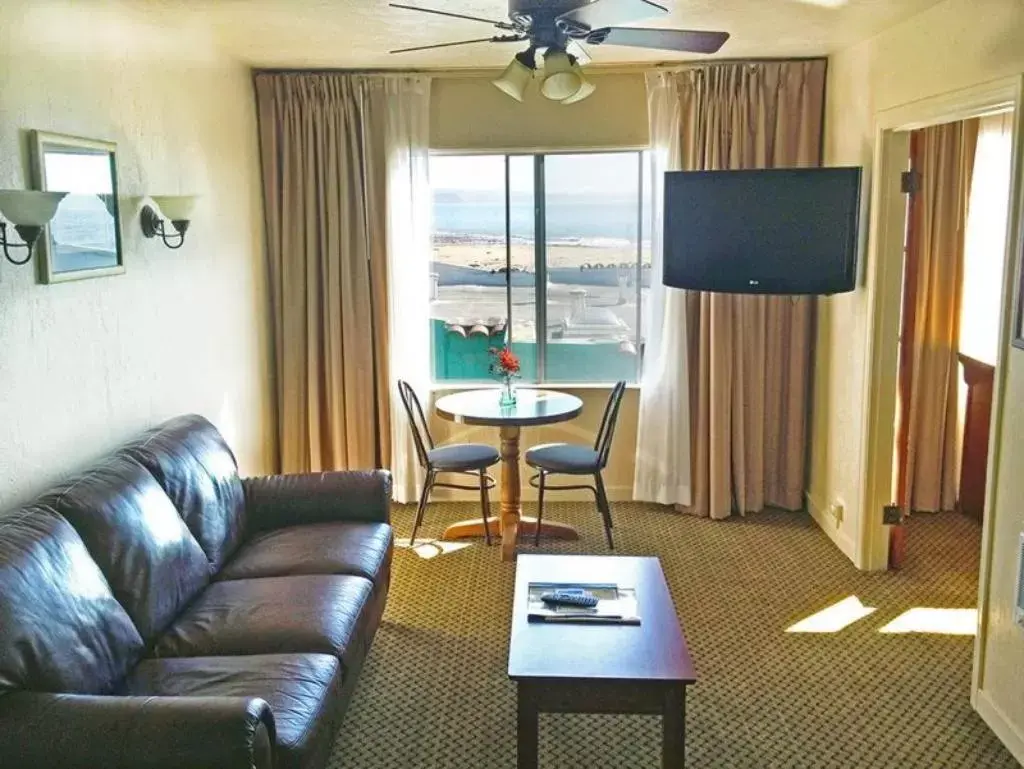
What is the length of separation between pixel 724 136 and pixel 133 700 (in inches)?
159

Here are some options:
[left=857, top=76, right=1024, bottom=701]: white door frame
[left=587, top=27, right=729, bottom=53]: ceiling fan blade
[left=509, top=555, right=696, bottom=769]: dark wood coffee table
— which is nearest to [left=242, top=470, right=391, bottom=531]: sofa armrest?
[left=509, top=555, right=696, bottom=769]: dark wood coffee table

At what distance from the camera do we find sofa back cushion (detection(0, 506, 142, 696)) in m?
2.29

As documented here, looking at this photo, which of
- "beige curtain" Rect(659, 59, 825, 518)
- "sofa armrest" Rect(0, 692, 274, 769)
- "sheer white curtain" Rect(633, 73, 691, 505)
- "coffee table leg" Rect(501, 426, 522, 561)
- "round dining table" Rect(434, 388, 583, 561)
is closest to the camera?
"sofa armrest" Rect(0, 692, 274, 769)

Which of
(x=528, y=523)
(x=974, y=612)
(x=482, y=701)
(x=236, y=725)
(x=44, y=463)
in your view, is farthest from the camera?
(x=528, y=523)

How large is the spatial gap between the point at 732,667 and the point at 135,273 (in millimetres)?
2678

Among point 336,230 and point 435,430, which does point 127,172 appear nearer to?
point 336,230

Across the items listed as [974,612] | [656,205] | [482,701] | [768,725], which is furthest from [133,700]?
[656,205]

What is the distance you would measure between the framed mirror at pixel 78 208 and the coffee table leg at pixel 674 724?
2.21 meters

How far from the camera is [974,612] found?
4.04m

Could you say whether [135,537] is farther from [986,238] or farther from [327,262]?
[986,238]

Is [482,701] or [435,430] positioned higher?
[435,430]

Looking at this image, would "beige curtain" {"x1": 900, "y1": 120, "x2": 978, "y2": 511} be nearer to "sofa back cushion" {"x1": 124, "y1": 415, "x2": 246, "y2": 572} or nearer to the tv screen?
the tv screen

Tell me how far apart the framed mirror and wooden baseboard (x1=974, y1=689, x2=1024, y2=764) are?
3275 mm

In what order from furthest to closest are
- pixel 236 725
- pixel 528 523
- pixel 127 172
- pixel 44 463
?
pixel 528 523 → pixel 127 172 → pixel 44 463 → pixel 236 725
